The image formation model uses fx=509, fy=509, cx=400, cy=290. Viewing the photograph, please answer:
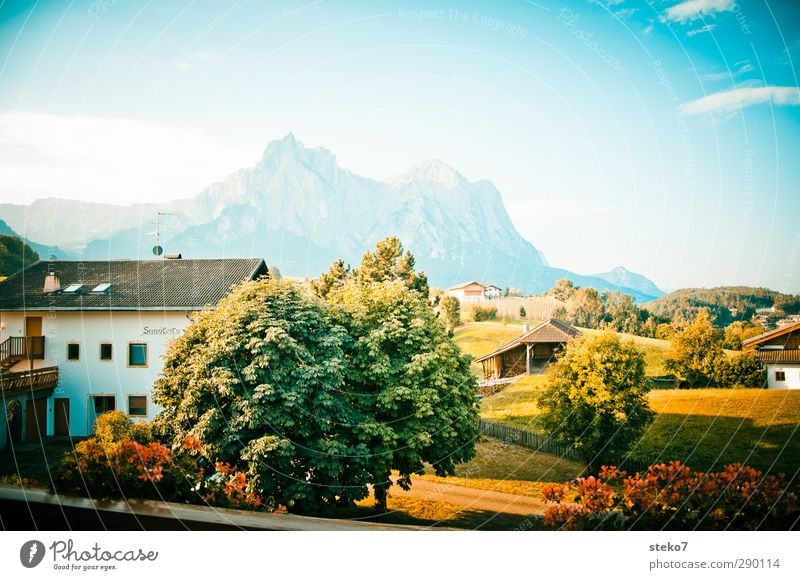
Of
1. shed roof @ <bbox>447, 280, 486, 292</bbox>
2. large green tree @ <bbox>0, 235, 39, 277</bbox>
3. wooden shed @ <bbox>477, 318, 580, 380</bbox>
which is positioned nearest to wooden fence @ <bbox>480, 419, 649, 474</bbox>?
wooden shed @ <bbox>477, 318, 580, 380</bbox>

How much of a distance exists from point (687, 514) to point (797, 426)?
2.35 m

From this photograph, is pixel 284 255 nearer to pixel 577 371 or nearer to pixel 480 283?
pixel 480 283

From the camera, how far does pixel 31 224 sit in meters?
5.25

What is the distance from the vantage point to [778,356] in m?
5.30

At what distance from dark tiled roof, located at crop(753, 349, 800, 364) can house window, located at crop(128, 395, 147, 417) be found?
25.0 ft

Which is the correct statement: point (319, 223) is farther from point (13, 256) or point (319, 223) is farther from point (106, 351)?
point (13, 256)

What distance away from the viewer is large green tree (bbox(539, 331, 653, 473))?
308 inches

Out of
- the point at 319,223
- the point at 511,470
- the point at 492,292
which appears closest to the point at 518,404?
the point at 511,470

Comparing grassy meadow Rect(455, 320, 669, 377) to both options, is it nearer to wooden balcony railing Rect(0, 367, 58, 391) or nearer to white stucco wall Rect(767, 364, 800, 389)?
white stucco wall Rect(767, 364, 800, 389)

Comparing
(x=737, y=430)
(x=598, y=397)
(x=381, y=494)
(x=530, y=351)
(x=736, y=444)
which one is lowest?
(x=381, y=494)

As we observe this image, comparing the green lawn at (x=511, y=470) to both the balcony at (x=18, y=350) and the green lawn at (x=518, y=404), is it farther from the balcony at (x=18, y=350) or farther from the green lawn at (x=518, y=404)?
the balcony at (x=18, y=350)

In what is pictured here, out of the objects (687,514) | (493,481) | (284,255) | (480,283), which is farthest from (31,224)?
(493,481)

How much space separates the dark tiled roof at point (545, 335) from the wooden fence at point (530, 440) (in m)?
1.98

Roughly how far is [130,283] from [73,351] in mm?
2361
